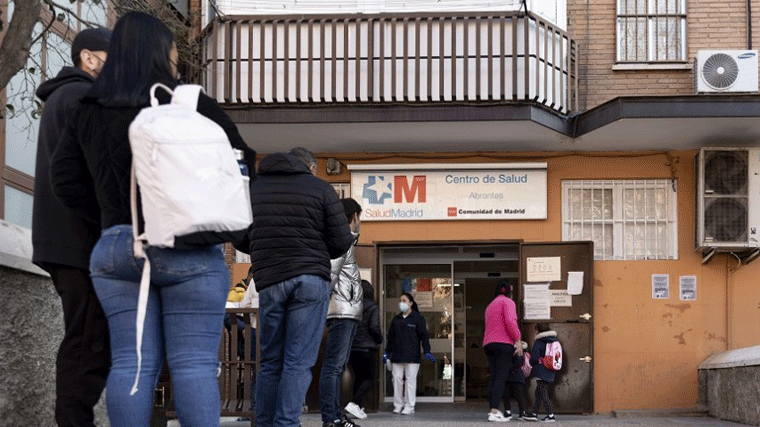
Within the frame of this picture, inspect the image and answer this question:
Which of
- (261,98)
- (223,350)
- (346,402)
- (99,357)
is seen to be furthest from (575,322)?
(99,357)

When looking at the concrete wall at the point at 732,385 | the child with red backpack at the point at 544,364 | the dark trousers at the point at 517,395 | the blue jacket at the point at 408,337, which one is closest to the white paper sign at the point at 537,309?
the child with red backpack at the point at 544,364

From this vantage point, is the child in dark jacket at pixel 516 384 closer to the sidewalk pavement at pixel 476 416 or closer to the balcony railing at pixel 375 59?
the sidewalk pavement at pixel 476 416

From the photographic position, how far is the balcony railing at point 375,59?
15945mm

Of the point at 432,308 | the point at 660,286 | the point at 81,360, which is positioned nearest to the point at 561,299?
the point at 660,286

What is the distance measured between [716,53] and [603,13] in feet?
6.16

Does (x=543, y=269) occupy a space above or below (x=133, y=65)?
below

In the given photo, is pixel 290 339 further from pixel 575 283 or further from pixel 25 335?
pixel 575 283

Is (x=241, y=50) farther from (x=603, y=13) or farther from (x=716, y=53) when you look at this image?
(x=716, y=53)

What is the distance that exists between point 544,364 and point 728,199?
3.79 meters

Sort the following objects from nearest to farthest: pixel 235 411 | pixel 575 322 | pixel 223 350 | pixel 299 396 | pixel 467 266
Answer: pixel 299 396
pixel 235 411
pixel 223 350
pixel 575 322
pixel 467 266

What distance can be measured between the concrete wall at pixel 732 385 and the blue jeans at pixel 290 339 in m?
7.79

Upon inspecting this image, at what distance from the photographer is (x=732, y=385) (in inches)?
601

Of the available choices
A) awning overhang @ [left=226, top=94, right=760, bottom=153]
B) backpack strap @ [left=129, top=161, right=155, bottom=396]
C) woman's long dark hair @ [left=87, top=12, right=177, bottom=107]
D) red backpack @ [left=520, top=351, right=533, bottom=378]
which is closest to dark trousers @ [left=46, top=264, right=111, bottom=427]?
backpack strap @ [left=129, top=161, right=155, bottom=396]

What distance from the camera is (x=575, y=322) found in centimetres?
1748
